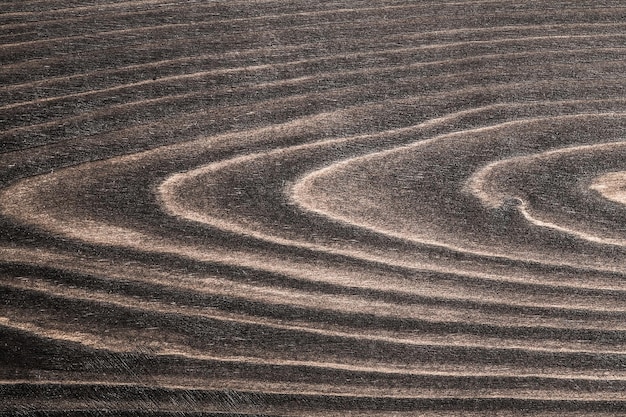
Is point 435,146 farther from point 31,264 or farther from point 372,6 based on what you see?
point 31,264

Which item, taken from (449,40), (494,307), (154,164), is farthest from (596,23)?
(154,164)

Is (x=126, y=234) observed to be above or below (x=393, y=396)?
above

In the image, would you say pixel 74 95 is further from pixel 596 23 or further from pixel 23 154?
pixel 596 23

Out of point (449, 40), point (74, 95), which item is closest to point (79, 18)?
point (74, 95)

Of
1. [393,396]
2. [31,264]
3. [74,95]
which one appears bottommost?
[393,396]

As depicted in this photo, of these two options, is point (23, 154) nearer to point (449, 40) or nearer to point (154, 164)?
point (154, 164)

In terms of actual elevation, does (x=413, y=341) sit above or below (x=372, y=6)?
below
